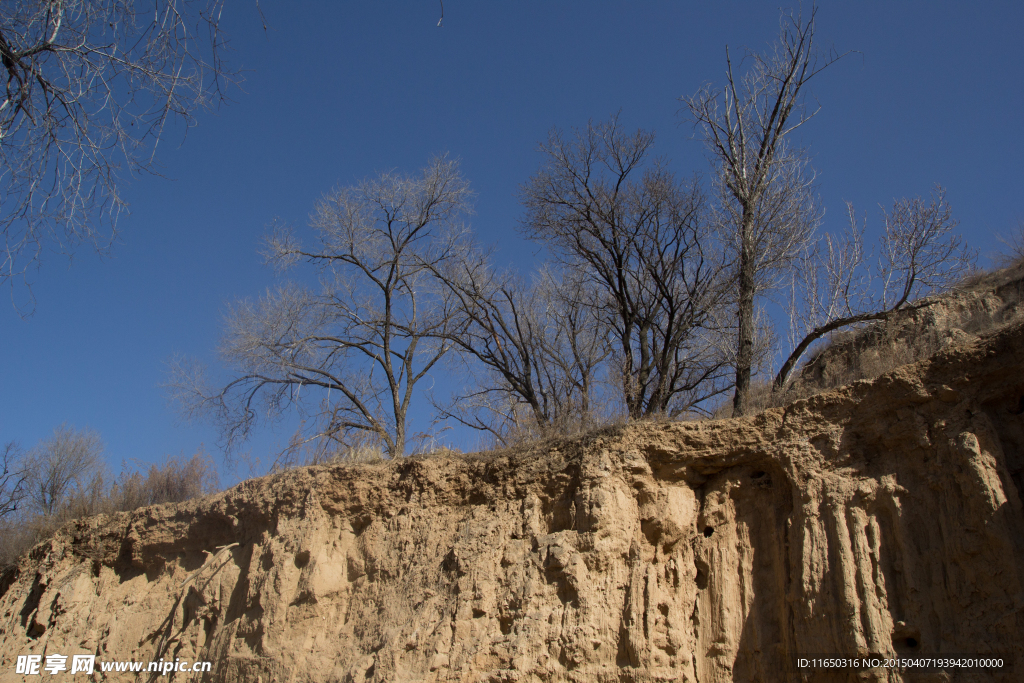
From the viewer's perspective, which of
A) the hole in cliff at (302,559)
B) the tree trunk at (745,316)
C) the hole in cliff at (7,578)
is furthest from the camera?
the hole in cliff at (7,578)

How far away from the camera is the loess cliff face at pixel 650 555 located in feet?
22.2

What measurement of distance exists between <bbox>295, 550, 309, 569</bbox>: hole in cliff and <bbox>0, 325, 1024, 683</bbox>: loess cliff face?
120 millimetres

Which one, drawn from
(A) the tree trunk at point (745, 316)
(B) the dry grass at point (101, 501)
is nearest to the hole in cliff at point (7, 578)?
(B) the dry grass at point (101, 501)

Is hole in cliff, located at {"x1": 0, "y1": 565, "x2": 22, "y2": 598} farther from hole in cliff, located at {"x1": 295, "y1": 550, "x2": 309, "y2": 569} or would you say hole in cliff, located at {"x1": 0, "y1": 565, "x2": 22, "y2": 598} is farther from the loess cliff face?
hole in cliff, located at {"x1": 295, "y1": 550, "x2": 309, "y2": 569}

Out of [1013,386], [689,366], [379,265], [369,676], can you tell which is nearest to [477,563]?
[369,676]

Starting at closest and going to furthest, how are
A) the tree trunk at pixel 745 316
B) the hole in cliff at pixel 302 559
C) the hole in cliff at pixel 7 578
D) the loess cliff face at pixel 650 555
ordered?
the loess cliff face at pixel 650 555 → the hole in cliff at pixel 302 559 → the tree trunk at pixel 745 316 → the hole in cliff at pixel 7 578

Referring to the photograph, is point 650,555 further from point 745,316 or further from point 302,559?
point 745,316

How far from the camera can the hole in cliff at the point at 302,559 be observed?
30.5ft

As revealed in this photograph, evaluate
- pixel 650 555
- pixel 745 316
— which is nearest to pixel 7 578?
pixel 650 555

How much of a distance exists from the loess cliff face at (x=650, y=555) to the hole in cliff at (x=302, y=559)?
12 centimetres

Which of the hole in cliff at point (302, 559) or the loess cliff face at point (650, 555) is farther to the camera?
the hole in cliff at point (302, 559)

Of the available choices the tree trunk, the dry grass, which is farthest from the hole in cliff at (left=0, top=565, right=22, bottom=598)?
the tree trunk

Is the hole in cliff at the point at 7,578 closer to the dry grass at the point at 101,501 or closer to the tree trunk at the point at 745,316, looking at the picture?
the dry grass at the point at 101,501

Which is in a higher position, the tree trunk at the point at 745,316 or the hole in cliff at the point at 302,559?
the tree trunk at the point at 745,316
